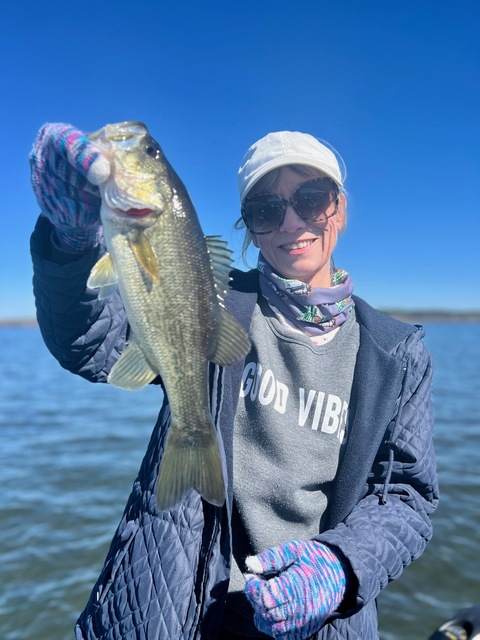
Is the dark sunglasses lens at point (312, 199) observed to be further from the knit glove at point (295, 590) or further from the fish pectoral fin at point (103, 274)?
the knit glove at point (295, 590)

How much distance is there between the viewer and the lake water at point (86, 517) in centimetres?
575

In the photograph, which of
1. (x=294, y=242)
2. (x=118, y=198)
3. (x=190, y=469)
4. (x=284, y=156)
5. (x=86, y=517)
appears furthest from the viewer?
(x=86, y=517)

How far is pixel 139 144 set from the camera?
7.17 ft

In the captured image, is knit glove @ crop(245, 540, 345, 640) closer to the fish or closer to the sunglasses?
the fish

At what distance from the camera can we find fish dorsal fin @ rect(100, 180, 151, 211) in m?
2.05

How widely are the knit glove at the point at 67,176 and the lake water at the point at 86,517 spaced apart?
5.33 meters

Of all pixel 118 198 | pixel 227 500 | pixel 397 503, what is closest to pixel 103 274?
pixel 118 198

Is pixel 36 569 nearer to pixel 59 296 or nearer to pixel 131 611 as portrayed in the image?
pixel 131 611

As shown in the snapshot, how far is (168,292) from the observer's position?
2.13 meters

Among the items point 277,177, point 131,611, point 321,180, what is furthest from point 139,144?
point 131,611

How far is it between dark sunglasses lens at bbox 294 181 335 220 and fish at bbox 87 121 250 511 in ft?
3.06

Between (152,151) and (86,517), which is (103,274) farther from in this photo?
(86,517)

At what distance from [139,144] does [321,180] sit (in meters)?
1.31

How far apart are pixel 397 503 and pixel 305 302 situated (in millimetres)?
1271
